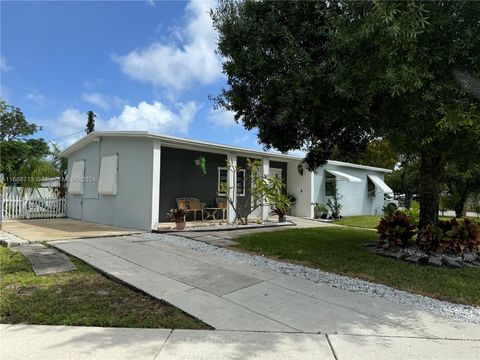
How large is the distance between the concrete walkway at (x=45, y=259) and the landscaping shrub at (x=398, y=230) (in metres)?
6.75

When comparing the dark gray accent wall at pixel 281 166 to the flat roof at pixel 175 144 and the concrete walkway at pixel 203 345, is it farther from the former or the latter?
the concrete walkway at pixel 203 345

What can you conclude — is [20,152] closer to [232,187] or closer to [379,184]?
[232,187]

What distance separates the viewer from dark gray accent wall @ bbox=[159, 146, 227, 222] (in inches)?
548

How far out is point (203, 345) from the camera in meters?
3.52

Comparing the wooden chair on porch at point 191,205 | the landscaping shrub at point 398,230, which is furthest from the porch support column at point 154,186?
the landscaping shrub at point 398,230

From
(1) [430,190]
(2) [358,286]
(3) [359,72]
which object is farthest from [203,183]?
(3) [359,72]

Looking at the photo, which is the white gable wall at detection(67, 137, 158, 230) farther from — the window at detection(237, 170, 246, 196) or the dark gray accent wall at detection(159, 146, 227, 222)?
the window at detection(237, 170, 246, 196)

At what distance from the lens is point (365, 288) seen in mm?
5703

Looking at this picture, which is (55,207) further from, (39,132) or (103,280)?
(39,132)

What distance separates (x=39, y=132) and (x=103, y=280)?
36.9m

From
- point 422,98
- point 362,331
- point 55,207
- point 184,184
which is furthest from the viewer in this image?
point 55,207

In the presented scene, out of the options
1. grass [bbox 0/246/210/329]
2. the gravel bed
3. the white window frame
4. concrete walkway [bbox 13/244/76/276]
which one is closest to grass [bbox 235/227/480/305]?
the gravel bed

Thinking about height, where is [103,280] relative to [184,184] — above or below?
below

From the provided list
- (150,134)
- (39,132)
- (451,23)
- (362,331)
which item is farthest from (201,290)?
(39,132)
